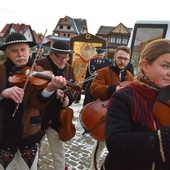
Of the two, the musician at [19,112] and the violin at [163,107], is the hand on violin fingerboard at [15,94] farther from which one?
the violin at [163,107]

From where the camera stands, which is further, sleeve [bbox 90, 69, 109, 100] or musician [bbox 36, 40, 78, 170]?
sleeve [bbox 90, 69, 109, 100]

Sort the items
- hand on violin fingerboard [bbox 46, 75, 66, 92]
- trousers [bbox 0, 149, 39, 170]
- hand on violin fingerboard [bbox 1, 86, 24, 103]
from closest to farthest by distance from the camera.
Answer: hand on violin fingerboard [bbox 1, 86, 24, 103], hand on violin fingerboard [bbox 46, 75, 66, 92], trousers [bbox 0, 149, 39, 170]

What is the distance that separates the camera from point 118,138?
1.05m

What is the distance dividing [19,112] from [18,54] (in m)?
0.50

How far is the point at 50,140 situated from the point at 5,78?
1.09m

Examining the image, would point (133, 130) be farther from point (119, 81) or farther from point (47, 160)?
point (47, 160)

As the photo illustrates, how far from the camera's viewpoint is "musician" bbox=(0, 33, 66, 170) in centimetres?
189

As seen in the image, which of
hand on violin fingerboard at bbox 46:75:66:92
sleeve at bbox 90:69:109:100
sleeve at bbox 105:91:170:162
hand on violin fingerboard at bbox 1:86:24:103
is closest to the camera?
sleeve at bbox 105:91:170:162

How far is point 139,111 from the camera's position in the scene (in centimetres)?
111

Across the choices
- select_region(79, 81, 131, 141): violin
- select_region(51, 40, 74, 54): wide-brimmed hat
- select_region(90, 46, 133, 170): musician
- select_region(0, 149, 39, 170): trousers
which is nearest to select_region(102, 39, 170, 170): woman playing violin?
select_region(0, 149, 39, 170): trousers

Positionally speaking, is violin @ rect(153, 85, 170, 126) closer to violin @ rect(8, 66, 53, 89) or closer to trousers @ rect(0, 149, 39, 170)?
violin @ rect(8, 66, 53, 89)

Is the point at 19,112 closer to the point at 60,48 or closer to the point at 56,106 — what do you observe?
the point at 56,106

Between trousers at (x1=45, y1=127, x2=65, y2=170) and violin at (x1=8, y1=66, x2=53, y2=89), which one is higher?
violin at (x1=8, y1=66, x2=53, y2=89)

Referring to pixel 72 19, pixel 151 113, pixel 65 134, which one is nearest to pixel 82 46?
pixel 65 134
